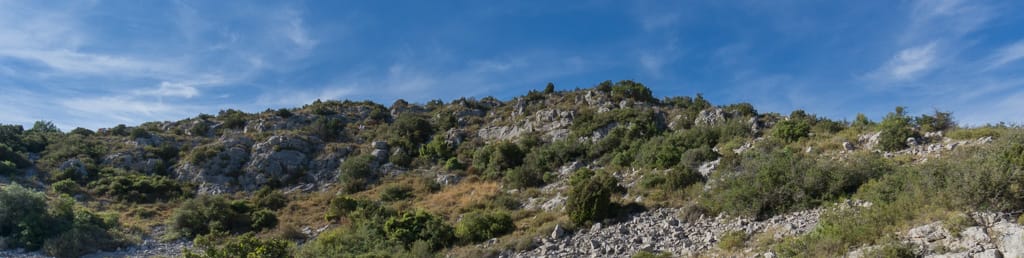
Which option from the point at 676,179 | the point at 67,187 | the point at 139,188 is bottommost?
the point at 676,179

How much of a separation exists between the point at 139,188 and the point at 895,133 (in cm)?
3479

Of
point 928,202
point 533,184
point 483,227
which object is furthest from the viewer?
point 533,184

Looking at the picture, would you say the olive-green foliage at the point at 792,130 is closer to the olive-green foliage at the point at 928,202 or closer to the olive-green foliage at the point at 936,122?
the olive-green foliage at the point at 936,122

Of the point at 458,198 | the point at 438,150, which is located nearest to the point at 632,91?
the point at 438,150

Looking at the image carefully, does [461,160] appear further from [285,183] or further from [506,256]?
[506,256]

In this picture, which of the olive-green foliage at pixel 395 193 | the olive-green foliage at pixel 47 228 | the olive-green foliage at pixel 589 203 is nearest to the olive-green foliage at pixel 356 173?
the olive-green foliage at pixel 395 193

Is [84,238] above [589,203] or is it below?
below

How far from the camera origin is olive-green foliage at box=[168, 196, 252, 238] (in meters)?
21.4

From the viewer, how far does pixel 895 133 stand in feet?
53.7

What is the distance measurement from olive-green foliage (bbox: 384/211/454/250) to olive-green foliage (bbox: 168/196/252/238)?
32.1ft

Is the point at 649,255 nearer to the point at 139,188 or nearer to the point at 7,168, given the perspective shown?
the point at 139,188

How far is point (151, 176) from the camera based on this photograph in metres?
31.6

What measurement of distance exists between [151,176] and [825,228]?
1394 inches

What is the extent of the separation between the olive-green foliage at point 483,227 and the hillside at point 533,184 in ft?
0.20
